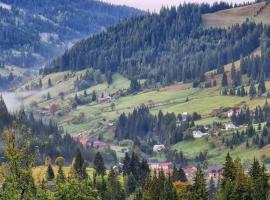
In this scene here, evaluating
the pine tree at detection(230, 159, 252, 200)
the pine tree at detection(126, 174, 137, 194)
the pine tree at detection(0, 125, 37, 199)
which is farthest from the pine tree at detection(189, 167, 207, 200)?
the pine tree at detection(126, 174, 137, 194)

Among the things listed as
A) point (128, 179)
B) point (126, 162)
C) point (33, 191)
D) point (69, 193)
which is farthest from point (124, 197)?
point (33, 191)

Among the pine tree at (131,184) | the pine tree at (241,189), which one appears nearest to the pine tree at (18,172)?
the pine tree at (241,189)

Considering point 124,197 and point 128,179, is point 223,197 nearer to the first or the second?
point 124,197

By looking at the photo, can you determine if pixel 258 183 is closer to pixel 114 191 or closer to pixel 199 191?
pixel 199 191

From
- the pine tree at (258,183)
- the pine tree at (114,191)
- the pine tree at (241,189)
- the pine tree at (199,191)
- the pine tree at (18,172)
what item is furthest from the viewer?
the pine tree at (114,191)

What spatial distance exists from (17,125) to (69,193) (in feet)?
59.8

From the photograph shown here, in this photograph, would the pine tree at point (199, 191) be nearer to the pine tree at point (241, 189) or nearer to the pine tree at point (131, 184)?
the pine tree at point (241, 189)

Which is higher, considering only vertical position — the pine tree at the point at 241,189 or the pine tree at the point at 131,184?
the pine tree at the point at 241,189

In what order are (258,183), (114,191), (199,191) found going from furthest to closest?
(114,191)
(258,183)
(199,191)

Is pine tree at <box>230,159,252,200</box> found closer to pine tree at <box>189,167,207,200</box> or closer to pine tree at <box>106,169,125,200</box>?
pine tree at <box>189,167,207,200</box>

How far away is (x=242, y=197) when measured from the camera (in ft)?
377

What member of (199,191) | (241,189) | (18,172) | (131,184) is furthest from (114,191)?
(18,172)

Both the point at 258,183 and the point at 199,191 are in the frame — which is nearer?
the point at 199,191

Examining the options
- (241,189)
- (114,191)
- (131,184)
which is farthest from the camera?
(131,184)
